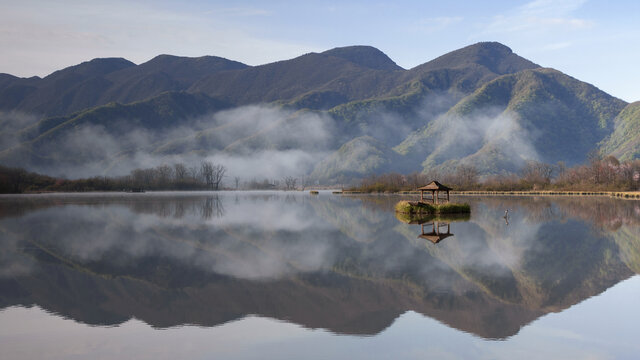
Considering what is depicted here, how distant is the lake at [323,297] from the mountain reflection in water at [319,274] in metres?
0.06

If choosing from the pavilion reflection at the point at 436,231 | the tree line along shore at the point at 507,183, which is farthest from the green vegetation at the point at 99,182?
the pavilion reflection at the point at 436,231

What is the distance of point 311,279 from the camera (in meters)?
15.8

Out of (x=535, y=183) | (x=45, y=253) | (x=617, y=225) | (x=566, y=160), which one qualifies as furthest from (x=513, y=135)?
(x=45, y=253)

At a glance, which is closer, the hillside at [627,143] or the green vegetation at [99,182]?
the green vegetation at [99,182]

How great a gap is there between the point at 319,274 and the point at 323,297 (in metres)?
3.03

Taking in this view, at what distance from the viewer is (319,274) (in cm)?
1659

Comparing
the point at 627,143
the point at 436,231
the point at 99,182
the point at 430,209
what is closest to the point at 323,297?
the point at 436,231

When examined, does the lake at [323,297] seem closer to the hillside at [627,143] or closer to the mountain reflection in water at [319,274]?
the mountain reflection in water at [319,274]

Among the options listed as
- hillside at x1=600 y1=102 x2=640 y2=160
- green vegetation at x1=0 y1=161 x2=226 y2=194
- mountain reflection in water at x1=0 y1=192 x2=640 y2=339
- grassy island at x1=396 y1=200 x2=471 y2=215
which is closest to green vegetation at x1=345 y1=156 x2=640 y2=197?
grassy island at x1=396 y1=200 x2=471 y2=215

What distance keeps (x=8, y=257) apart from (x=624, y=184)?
90.4 meters

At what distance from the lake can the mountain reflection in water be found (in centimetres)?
6

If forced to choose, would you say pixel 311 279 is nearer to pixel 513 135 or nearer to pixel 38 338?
pixel 38 338

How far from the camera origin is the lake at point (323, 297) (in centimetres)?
996

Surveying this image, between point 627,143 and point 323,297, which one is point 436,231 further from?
point 627,143
